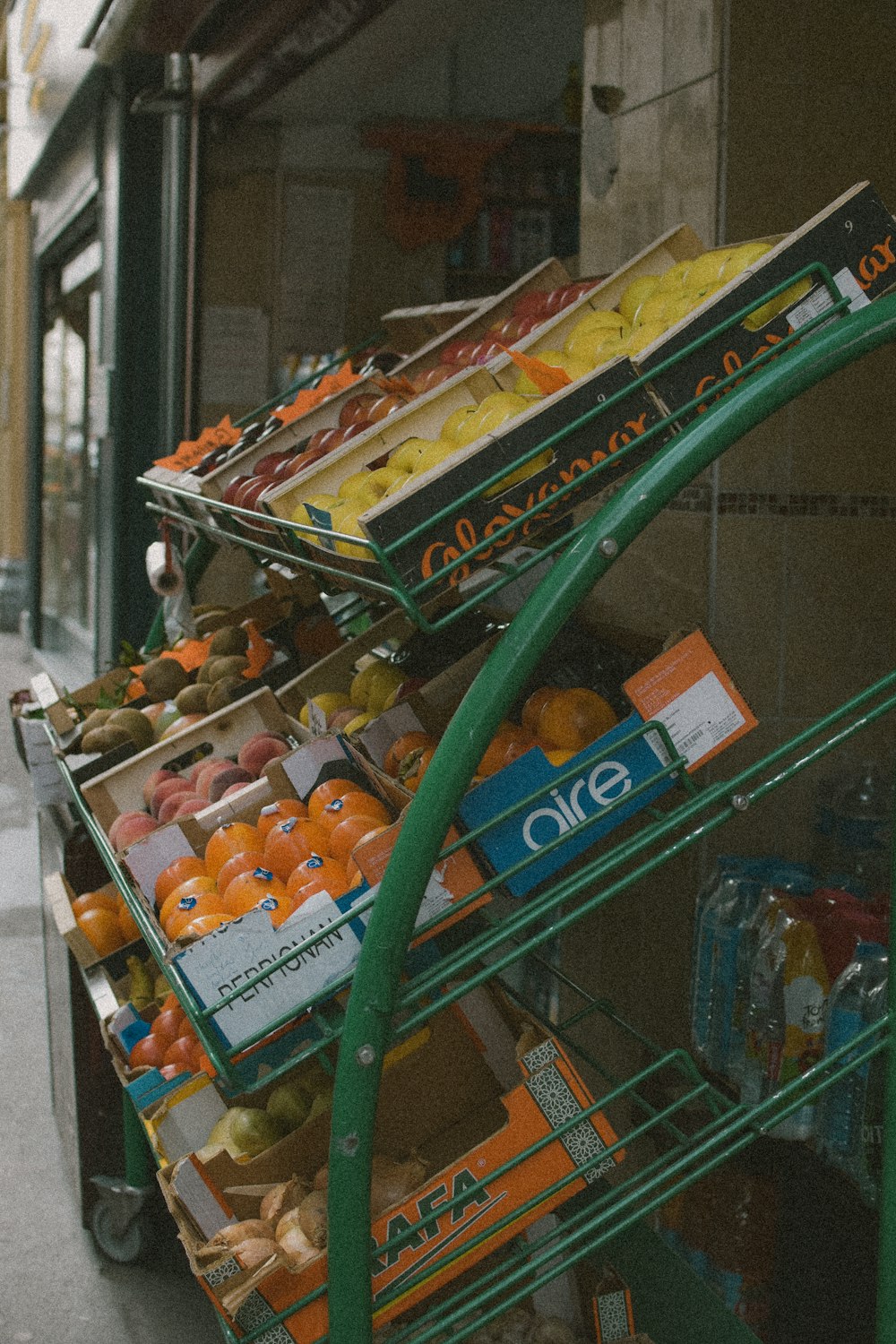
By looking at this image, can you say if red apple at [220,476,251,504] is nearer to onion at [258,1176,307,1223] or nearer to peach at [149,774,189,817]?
peach at [149,774,189,817]

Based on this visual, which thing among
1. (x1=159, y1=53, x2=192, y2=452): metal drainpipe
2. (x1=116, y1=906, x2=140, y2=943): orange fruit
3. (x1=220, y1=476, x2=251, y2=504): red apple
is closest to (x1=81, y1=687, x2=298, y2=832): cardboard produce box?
(x1=116, y1=906, x2=140, y2=943): orange fruit

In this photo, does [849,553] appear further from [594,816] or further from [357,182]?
[357,182]

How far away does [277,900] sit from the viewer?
191 cm

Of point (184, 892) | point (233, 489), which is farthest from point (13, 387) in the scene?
point (184, 892)

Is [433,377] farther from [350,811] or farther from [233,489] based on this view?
[350,811]

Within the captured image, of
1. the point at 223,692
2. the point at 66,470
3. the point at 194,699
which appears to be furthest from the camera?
the point at 66,470

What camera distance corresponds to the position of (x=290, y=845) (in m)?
2.11

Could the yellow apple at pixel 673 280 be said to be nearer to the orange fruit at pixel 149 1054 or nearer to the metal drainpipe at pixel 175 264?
the orange fruit at pixel 149 1054

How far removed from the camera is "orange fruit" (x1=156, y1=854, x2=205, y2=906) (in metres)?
2.28

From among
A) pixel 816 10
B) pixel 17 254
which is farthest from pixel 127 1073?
pixel 17 254

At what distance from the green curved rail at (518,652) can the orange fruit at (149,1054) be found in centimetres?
100

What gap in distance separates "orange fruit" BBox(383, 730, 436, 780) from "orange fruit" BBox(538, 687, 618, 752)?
0.67 ft

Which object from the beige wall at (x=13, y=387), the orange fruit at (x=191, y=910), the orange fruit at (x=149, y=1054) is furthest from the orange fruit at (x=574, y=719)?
the beige wall at (x=13, y=387)

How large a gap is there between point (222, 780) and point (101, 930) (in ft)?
1.58
